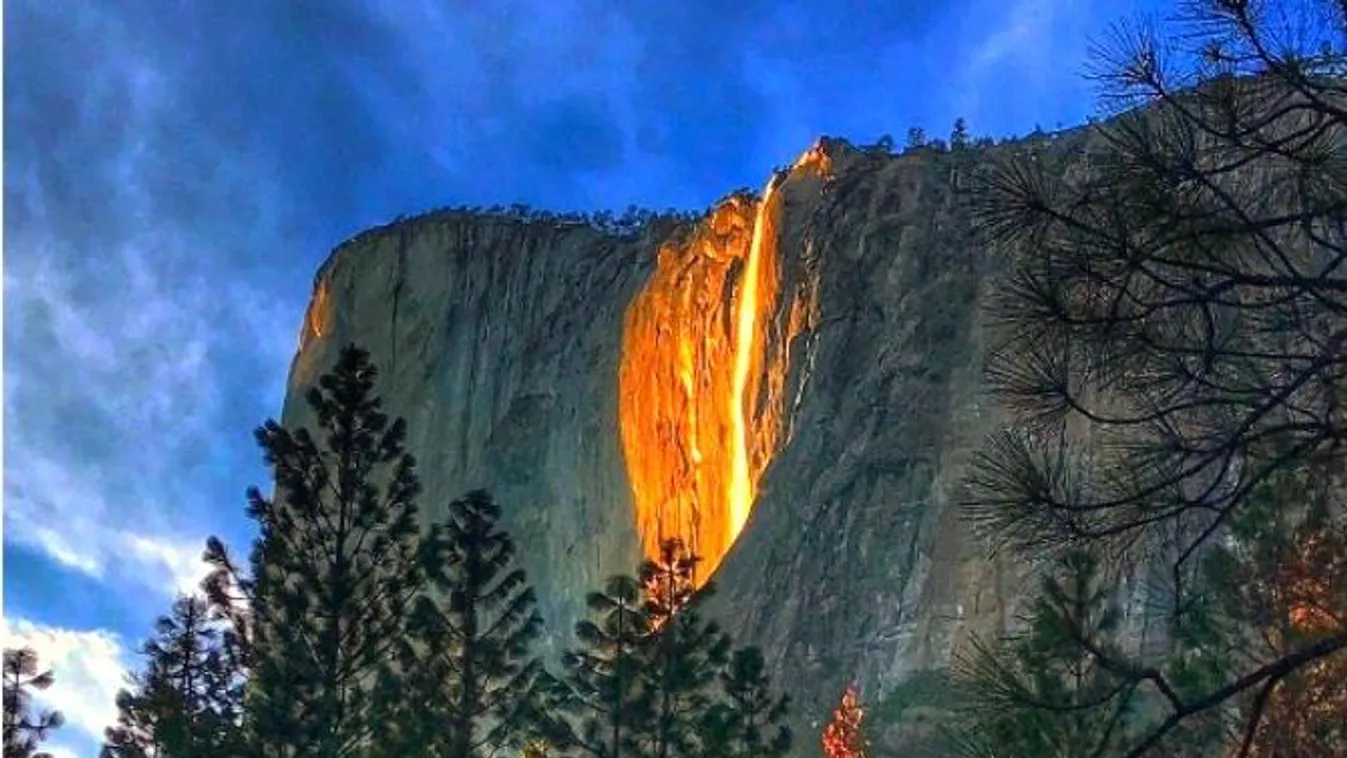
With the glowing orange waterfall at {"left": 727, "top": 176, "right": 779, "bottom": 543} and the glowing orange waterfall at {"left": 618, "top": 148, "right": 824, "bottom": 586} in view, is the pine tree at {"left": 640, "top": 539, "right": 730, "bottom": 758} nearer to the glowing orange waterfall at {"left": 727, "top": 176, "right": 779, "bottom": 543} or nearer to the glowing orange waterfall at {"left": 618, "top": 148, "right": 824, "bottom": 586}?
the glowing orange waterfall at {"left": 618, "top": 148, "right": 824, "bottom": 586}

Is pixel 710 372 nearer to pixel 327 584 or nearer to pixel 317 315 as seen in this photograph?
pixel 317 315

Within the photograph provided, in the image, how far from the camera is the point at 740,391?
5300 cm

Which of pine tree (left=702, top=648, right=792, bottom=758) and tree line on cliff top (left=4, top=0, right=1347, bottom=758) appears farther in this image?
pine tree (left=702, top=648, right=792, bottom=758)

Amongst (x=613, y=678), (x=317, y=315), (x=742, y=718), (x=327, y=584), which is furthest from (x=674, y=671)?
(x=317, y=315)

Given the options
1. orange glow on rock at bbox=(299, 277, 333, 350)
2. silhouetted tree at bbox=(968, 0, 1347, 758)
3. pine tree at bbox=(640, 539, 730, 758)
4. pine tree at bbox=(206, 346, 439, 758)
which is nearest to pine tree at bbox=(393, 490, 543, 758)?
pine tree at bbox=(206, 346, 439, 758)

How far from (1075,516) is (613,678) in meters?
15.9

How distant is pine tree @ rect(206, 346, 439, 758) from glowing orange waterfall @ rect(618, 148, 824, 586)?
29.0 metres

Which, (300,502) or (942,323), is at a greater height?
(942,323)

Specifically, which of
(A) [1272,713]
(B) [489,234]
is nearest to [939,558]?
(A) [1272,713]

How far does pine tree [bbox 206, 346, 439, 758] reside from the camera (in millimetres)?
19172

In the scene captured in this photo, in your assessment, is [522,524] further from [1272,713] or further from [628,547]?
[1272,713]

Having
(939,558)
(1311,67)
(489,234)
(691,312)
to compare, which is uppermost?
(489,234)

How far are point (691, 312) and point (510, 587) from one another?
35568 mm

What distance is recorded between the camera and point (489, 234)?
68.1 metres
